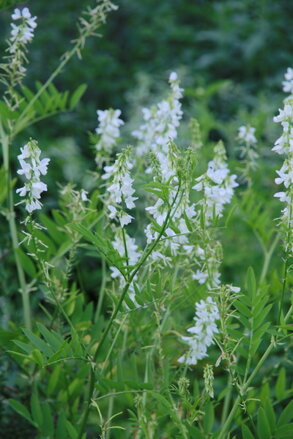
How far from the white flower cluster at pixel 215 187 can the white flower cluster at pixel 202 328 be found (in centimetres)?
17

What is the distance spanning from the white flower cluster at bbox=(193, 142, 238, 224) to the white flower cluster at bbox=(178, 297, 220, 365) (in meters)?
0.17

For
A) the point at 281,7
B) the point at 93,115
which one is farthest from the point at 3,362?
the point at 281,7

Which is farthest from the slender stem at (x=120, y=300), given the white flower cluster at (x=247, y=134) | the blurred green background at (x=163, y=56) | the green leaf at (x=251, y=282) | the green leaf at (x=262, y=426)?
the blurred green background at (x=163, y=56)

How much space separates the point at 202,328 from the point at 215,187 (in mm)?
286

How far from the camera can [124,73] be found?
14.4 feet

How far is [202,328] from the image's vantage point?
137 cm

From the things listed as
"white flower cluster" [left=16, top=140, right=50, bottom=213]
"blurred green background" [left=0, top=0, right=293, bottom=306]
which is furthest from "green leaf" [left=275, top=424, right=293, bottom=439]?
"blurred green background" [left=0, top=0, right=293, bottom=306]

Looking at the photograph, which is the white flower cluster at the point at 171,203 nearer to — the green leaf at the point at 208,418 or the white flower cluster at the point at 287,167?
the white flower cluster at the point at 287,167

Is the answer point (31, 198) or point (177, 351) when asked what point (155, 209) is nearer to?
point (31, 198)

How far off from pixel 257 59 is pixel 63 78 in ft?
4.11

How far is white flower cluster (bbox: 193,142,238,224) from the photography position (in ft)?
4.41

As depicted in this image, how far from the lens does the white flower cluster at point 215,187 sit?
4.41 feet

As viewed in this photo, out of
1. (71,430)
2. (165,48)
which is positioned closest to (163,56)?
(165,48)

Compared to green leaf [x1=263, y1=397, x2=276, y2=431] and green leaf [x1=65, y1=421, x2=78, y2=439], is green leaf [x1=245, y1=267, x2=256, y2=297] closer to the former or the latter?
green leaf [x1=263, y1=397, x2=276, y2=431]
